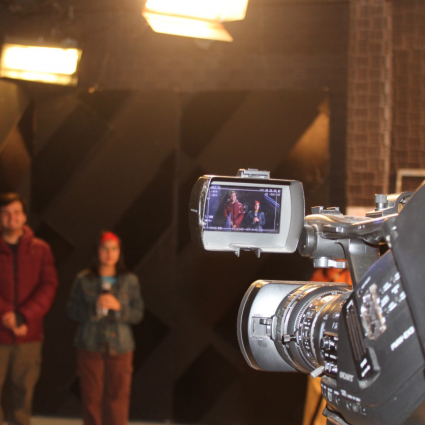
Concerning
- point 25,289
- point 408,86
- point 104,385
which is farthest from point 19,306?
point 408,86

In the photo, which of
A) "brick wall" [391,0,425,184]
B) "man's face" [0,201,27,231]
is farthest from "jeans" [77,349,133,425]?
"brick wall" [391,0,425,184]

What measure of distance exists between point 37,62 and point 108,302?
1.90 metres

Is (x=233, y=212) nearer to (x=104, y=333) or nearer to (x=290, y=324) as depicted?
(x=290, y=324)

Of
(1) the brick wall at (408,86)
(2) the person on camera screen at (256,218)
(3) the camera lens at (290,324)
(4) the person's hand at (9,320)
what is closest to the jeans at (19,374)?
(4) the person's hand at (9,320)

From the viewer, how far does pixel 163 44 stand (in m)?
4.17

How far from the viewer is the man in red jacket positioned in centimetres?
321

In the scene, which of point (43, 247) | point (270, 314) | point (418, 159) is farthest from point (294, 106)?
point (270, 314)

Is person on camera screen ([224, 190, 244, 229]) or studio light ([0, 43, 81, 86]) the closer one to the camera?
person on camera screen ([224, 190, 244, 229])

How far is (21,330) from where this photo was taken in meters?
3.17

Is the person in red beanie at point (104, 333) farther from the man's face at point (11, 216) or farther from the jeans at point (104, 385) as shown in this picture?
the man's face at point (11, 216)

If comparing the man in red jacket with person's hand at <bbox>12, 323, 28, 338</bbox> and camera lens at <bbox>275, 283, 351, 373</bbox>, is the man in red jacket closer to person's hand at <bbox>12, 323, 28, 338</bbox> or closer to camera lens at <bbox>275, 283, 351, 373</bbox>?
person's hand at <bbox>12, 323, 28, 338</bbox>

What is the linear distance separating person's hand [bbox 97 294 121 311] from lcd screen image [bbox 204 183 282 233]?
227cm

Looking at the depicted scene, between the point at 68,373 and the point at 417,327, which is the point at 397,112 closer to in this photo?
the point at 68,373

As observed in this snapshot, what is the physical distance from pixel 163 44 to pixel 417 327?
379 centimetres
